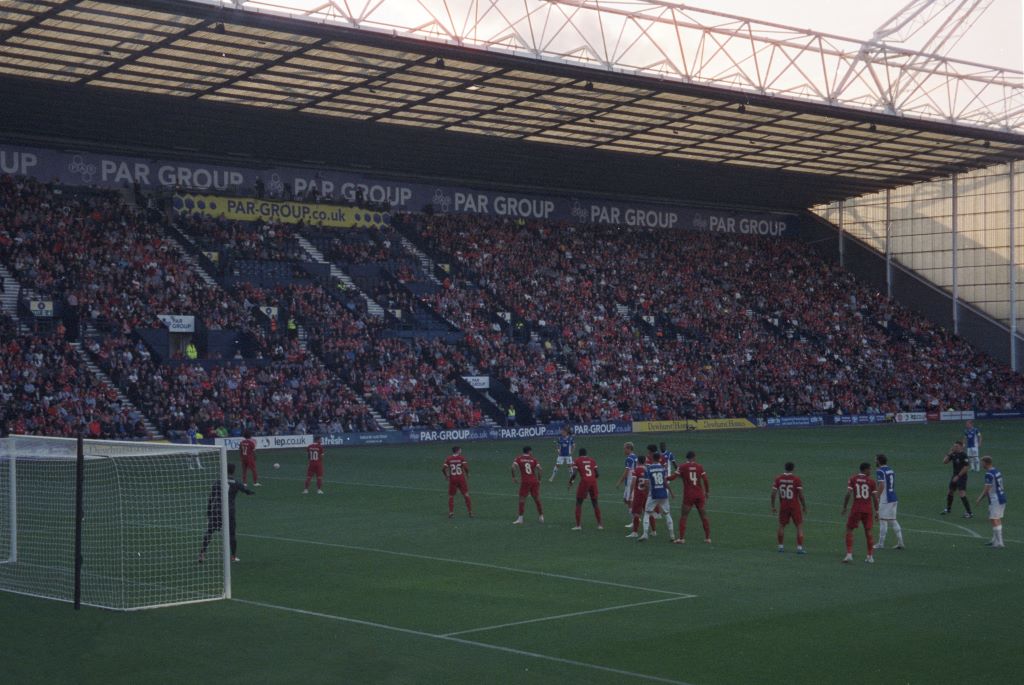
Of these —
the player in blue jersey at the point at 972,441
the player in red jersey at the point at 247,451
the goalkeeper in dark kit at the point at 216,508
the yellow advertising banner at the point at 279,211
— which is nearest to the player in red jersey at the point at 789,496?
the goalkeeper in dark kit at the point at 216,508

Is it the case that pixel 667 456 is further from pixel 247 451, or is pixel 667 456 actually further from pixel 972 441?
pixel 972 441

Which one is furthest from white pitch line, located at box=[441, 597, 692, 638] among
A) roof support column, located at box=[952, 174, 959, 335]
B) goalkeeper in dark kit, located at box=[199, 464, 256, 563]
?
roof support column, located at box=[952, 174, 959, 335]

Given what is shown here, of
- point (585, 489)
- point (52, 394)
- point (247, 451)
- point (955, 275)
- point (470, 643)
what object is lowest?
point (470, 643)

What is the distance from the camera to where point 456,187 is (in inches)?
2753

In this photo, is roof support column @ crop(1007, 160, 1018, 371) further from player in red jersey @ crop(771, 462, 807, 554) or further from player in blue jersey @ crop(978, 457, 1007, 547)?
player in red jersey @ crop(771, 462, 807, 554)

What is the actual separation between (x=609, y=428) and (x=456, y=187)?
18401 mm

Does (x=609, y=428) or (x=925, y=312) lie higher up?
(x=925, y=312)

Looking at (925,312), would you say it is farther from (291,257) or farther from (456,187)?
(291,257)

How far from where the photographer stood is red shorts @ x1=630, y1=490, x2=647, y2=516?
2406 centimetres

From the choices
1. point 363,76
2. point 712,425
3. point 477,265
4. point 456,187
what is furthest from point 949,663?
point 456,187

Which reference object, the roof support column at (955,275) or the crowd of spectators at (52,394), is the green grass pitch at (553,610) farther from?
the roof support column at (955,275)

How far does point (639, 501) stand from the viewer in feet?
79.3

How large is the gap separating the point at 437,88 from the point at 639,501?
3102 centimetres

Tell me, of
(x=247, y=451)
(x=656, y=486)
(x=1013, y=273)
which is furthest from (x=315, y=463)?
(x=1013, y=273)
